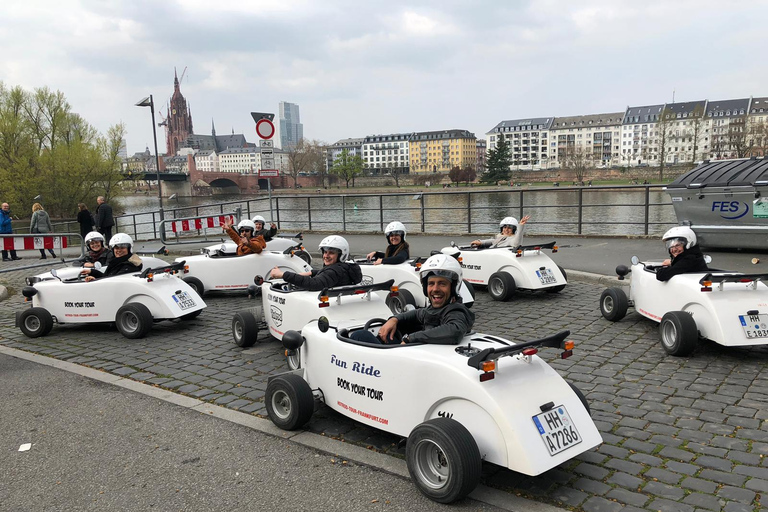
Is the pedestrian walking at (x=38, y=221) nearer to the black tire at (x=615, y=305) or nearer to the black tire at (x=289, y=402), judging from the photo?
the black tire at (x=289, y=402)

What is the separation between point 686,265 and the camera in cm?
668

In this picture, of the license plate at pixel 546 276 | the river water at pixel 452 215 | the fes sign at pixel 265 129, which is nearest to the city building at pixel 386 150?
the river water at pixel 452 215

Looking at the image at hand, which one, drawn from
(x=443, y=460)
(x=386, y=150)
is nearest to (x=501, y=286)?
(x=443, y=460)

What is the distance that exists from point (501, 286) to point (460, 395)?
581 cm

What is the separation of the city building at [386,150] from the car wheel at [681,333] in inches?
6663

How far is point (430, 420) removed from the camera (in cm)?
354

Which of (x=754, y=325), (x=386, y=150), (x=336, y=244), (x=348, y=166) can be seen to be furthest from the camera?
(x=386, y=150)

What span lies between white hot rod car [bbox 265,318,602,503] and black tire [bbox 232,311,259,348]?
2727mm

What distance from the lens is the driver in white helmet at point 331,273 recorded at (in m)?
6.35

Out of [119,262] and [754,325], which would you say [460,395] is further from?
[119,262]

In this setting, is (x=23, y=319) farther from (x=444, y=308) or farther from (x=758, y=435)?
(x=758, y=435)

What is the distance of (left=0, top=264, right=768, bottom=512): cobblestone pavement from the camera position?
360 centimetres

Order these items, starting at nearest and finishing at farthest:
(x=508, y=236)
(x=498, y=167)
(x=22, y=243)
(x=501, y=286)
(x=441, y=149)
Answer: (x=501, y=286)
(x=508, y=236)
(x=22, y=243)
(x=498, y=167)
(x=441, y=149)

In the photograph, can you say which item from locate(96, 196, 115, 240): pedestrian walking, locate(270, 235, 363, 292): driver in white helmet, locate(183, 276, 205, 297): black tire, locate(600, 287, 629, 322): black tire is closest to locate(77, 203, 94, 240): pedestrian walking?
locate(96, 196, 115, 240): pedestrian walking
